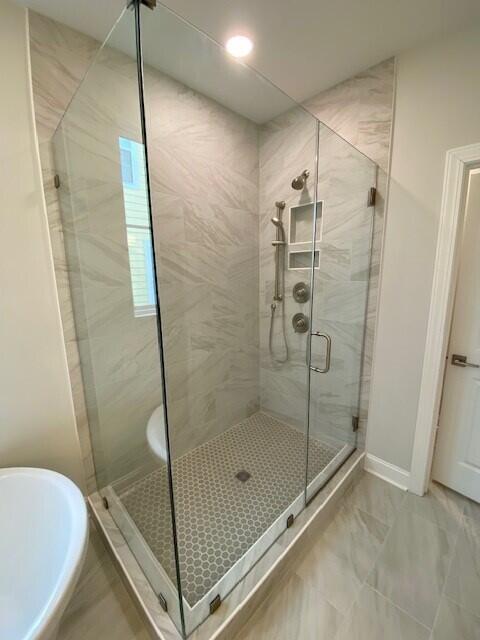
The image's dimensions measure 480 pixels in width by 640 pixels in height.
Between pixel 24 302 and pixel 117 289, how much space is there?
550mm

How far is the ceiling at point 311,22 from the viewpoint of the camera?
121 cm

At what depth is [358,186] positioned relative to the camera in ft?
5.70

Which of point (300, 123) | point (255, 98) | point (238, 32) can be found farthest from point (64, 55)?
point (300, 123)

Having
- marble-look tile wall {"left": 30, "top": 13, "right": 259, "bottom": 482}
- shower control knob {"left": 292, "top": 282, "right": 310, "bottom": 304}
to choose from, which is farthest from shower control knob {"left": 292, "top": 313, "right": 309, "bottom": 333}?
marble-look tile wall {"left": 30, "top": 13, "right": 259, "bottom": 482}

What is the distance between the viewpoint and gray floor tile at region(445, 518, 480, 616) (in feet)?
3.87

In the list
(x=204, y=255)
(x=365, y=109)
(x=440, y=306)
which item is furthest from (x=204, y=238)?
(x=440, y=306)

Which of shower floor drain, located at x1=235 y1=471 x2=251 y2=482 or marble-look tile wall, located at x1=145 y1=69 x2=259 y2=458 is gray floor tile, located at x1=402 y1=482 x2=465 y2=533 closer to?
shower floor drain, located at x1=235 y1=471 x2=251 y2=482

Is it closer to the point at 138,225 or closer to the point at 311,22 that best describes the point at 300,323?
the point at 138,225

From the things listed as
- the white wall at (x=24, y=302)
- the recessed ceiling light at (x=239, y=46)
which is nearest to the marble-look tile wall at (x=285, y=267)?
the recessed ceiling light at (x=239, y=46)

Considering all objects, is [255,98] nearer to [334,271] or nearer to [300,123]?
[300,123]

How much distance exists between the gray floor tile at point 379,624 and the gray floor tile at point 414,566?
0.04m

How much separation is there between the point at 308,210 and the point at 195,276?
96 centimetres

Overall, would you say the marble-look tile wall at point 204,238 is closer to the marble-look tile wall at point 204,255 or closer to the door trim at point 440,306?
the marble-look tile wall at point 204,255

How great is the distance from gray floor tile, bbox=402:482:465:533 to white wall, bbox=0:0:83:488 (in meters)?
2.12
